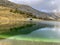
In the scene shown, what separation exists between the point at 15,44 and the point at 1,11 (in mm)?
103323

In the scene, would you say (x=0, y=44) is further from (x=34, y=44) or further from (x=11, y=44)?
(x=34, y=44)

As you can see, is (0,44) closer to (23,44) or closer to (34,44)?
(23,44)

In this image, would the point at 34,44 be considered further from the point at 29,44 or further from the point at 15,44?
the point at 15,44

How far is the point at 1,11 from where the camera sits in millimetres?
120188

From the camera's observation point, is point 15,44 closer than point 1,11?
Yes

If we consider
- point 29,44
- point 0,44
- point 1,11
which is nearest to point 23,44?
point 29,44

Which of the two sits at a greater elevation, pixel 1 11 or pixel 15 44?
pixel 15 44

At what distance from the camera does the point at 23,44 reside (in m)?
19.6

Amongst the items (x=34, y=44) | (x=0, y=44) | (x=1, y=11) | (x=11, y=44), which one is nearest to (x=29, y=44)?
(x=34, y=44)

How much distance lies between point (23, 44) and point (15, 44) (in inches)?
39.5

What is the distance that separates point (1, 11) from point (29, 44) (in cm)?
10344

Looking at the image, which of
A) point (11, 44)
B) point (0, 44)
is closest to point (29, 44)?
point (11, 44)

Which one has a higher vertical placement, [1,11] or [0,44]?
[0,44]

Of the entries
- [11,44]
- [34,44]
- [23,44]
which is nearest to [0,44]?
[11,44]
